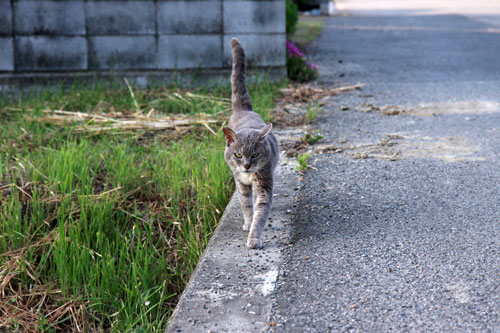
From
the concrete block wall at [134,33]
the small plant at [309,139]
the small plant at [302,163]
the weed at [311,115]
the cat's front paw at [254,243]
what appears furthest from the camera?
the concrete block wall at [134,33]

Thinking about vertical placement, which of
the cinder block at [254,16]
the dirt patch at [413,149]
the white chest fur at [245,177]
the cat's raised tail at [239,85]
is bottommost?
the dirt patch at [413,149]

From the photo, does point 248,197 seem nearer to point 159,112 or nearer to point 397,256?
point 397,256

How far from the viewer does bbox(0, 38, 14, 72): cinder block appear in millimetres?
6344

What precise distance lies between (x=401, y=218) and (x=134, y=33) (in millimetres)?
4453

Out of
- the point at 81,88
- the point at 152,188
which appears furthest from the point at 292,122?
the point at 81,88

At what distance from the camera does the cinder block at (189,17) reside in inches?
256

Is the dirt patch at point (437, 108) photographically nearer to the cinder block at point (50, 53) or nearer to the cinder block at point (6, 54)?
the cinder block at point (50, 53)

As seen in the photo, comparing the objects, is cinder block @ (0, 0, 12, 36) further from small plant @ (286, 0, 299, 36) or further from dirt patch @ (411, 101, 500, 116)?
small plant @ (286, 0, 299, 36)

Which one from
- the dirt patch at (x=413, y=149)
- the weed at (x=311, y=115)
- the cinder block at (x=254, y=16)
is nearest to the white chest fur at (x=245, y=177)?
the dirt patch at (x=413, y=149)

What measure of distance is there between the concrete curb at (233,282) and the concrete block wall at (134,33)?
3759mm

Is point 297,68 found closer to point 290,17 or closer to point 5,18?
point 290,17

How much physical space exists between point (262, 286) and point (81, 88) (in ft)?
15.3

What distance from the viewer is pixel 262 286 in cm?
237

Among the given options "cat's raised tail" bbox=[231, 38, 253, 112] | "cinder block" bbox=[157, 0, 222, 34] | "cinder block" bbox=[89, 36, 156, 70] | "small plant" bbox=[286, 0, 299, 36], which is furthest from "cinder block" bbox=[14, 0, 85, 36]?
"small plant" bbox=[286, 0, 299, 36]
